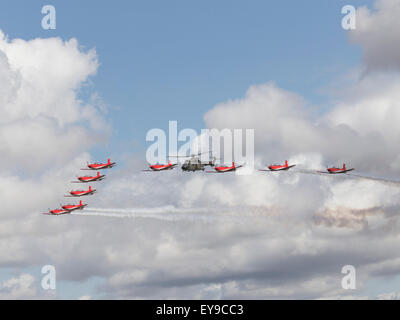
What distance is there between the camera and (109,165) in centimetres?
19975

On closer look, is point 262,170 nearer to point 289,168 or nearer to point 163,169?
point 289,168

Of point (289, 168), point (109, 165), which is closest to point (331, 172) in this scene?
point (289, 168)

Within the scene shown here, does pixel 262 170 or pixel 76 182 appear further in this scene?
pixel 76 182

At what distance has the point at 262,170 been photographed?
7165 inches

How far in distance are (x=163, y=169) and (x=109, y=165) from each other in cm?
2223

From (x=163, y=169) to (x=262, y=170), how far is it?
32507mm

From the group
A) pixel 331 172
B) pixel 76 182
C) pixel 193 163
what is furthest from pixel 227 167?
pixel 76 182
